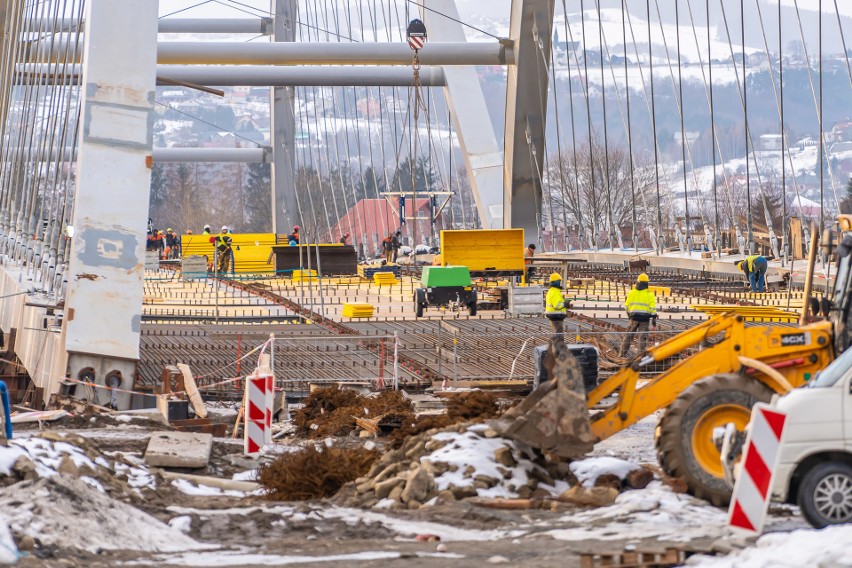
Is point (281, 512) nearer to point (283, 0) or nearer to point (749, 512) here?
point (749, 512)

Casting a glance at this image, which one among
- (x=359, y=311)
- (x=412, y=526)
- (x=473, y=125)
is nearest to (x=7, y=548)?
(x=412, y=526)

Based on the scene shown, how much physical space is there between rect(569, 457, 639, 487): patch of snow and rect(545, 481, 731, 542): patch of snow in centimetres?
43

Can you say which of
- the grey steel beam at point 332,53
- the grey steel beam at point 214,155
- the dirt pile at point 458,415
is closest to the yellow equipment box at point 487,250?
the grey steel beam at point 332,53

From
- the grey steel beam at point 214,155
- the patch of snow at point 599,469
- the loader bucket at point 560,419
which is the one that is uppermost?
the grey steel beam at point 214,155

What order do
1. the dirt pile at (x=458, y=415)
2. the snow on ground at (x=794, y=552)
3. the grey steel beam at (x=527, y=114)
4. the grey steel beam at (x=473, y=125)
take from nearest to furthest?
the snow on ground at (x=794, y=552) < the dirt pile at (x=458, y=415) < the grey steel beam at (x=527, y=114) < the grey steel beam at (x=473, y=125)

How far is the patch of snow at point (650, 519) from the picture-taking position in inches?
388

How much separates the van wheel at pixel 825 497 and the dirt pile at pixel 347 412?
20.8 feet

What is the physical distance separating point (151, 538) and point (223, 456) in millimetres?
4463

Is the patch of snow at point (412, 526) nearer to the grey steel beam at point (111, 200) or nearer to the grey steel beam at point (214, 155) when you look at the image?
the grey steel beam at point (111, 200)

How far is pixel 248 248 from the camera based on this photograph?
5741cm

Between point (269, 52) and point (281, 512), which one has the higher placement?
point (269, 52)

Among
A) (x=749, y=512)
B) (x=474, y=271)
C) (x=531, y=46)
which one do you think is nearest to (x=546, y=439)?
(x=749, y=512)

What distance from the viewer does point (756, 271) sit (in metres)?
32.5

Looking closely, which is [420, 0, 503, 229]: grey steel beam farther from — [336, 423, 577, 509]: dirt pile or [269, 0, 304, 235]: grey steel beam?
[336, 423, 577, 509]: dirt pile
